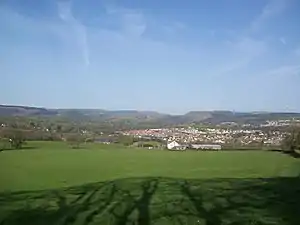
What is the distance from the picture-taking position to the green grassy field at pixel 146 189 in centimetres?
884

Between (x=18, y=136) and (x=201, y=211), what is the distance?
23.7 meters

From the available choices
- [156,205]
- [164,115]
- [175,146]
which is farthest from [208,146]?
[164,115]

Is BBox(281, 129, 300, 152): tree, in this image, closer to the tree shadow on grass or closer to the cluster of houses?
the cluster of houses

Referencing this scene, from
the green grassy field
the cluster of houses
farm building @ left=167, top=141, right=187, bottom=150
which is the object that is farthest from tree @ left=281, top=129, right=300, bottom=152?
farm building @ left=167, top=141, right=187, bottom=150

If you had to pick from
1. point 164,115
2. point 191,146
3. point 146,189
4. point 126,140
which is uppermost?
point 164,115

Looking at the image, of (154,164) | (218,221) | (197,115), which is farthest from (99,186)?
(197,115)

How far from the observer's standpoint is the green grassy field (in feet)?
29.0

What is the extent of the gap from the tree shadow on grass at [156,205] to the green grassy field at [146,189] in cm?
2

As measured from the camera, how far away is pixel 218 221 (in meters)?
8.16

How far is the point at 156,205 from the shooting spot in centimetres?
1020

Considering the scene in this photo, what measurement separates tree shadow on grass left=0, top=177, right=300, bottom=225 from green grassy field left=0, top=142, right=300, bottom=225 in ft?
0.06

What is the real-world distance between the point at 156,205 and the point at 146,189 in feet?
11.4

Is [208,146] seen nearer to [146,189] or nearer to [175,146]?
[175,146]

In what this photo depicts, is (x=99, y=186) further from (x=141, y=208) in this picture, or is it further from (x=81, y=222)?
(x=81, y=222)
